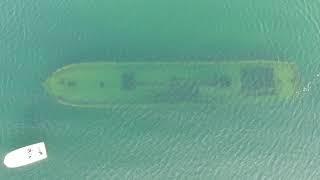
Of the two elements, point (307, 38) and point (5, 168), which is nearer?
point (5, 168)

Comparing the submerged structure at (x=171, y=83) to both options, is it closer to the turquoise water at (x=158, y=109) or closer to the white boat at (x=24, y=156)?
the turquoise water at (x=158, y=109)

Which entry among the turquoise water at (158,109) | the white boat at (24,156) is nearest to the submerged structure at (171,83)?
the turquoise water at (158,109)

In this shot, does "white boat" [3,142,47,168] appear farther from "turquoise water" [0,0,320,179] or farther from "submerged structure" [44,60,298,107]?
"submerged structure" [44,60,298,107]

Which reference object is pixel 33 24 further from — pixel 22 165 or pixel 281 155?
pixel 281 155

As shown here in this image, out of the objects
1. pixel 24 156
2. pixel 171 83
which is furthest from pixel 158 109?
pixel 24 156

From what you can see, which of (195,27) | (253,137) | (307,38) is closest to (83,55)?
(195,27)

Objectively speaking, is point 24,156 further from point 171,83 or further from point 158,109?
point 171,83
